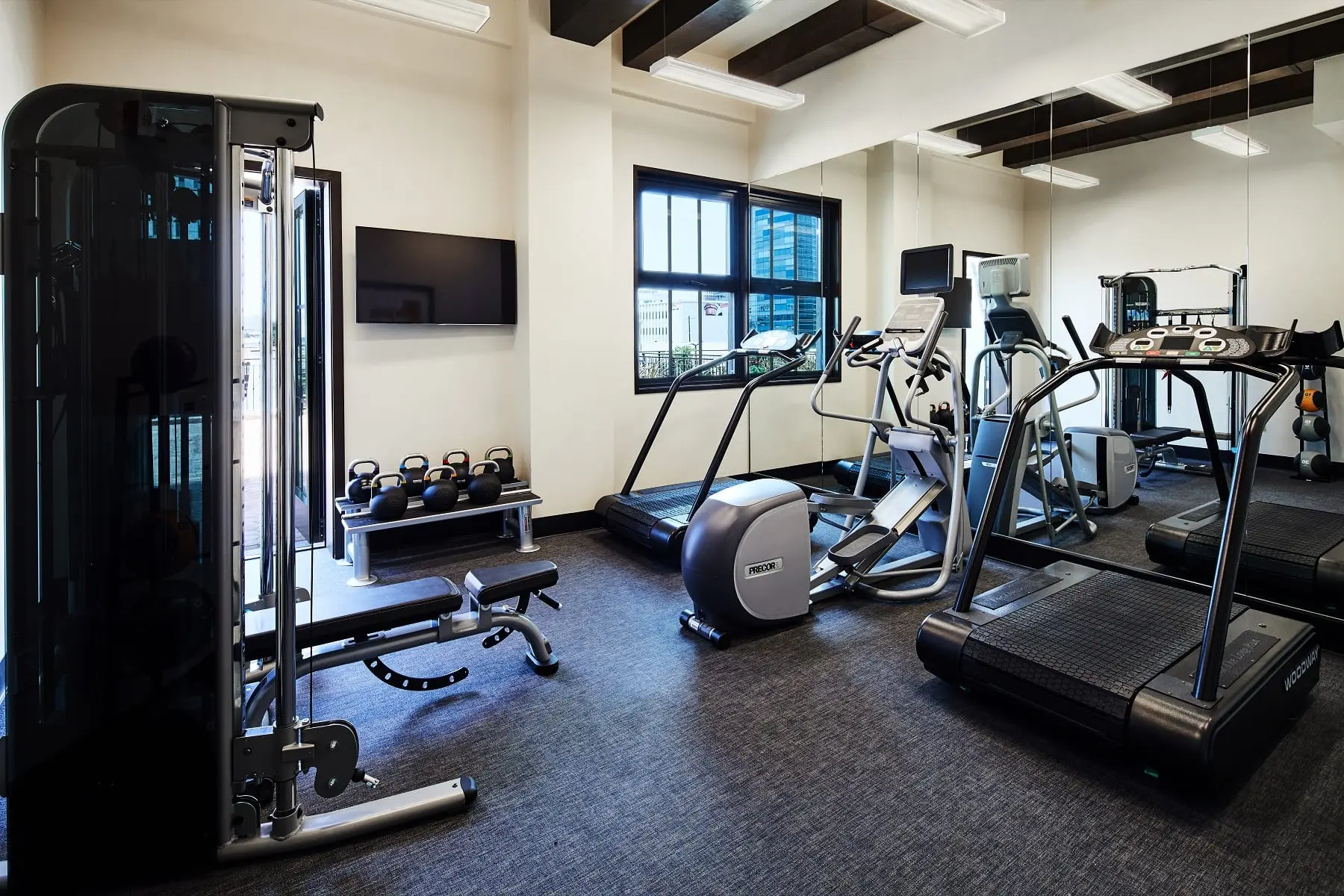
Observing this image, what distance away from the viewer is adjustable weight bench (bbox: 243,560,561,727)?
2.28 m

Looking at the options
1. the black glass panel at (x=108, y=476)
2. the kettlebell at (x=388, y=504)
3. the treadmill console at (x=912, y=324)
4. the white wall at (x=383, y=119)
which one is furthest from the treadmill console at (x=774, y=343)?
the black glass panel at (x=108, y=476)

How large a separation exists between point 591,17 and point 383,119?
1.44 metres

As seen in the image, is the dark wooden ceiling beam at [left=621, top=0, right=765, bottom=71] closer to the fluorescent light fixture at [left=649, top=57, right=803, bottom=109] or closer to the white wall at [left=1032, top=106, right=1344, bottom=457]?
the fluorescent light fixture at [left=649, top=57, right=803, bottom=109]

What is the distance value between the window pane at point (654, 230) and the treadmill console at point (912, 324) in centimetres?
235

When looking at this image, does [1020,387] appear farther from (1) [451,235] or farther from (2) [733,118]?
(1) [451,235]

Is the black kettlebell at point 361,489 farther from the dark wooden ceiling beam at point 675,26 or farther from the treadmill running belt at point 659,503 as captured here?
the dark wooden ceiling beam at point 675,26

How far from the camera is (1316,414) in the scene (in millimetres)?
3502

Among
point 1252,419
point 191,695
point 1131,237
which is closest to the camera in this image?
point 191,695

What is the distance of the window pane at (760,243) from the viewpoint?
610 cm

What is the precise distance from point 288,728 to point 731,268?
5.07 m

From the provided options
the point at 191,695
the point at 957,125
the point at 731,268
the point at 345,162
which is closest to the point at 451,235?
the point at 345,162

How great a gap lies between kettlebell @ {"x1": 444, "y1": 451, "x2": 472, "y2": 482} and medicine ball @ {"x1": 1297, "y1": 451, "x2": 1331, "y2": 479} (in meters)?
4.66

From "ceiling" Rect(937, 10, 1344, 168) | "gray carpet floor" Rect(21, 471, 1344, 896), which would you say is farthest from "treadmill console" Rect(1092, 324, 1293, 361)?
"ceiling" Rect(937, 10, 1344, 168)

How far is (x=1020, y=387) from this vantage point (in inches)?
177
